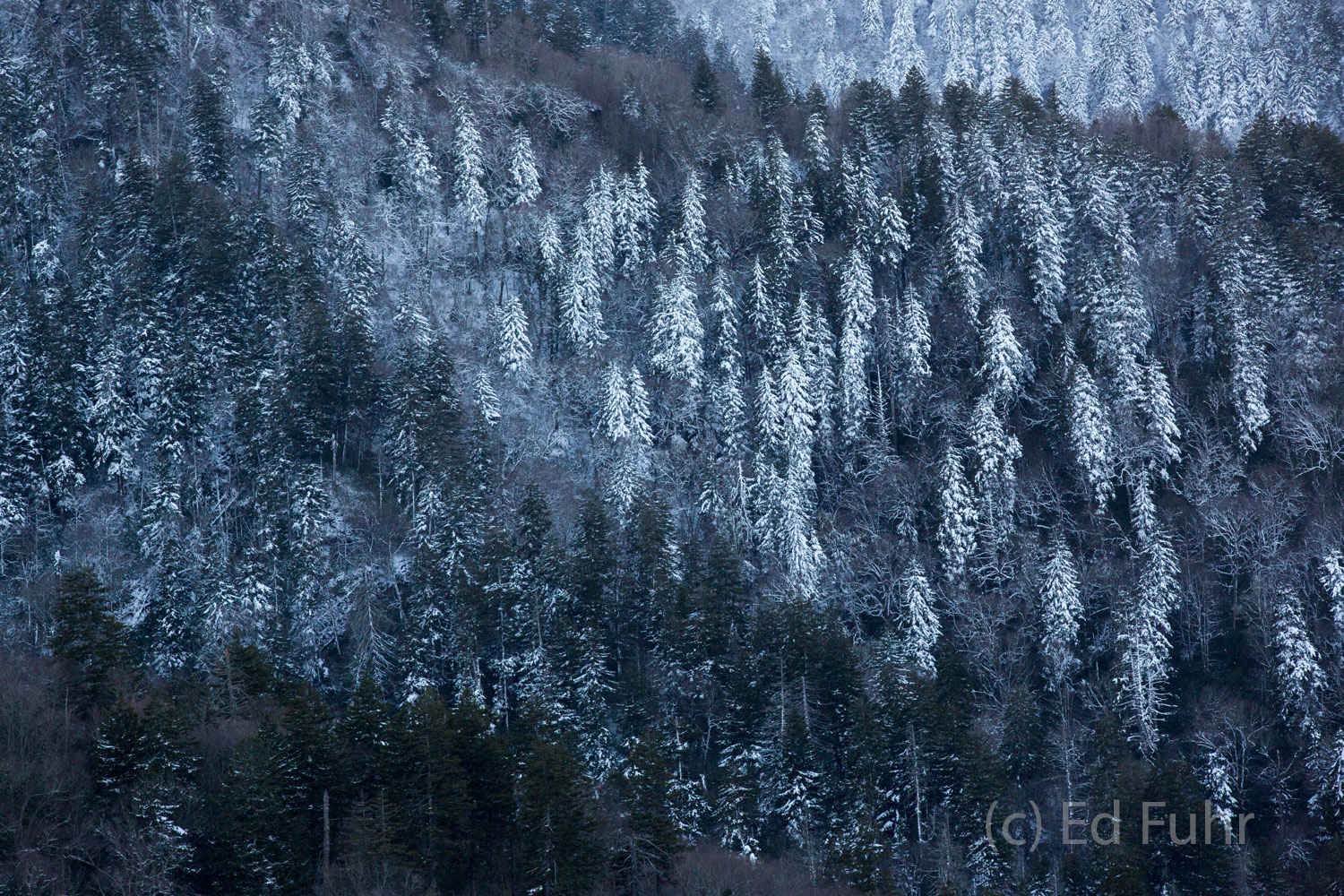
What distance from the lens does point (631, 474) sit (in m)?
56.1

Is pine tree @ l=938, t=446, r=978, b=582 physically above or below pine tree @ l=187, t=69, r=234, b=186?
below

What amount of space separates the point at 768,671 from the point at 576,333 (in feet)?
88.1

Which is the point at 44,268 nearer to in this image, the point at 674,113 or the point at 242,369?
the point at 242,369

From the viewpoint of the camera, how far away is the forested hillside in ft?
120

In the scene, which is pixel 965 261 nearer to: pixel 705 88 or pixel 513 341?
pixel 513 341

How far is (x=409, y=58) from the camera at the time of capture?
79938 mm

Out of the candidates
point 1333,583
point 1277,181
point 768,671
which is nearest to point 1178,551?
point 1333,583

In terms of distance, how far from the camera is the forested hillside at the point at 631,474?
36.7 meters

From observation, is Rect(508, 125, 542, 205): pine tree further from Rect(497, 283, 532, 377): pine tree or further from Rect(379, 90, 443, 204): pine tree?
Rect(497, 283, 532, 377): pine tree

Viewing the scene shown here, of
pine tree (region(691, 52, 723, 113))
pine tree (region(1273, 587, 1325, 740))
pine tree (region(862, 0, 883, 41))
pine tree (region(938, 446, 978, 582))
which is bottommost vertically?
pine tree (region(1273, 587, 1325, 740))

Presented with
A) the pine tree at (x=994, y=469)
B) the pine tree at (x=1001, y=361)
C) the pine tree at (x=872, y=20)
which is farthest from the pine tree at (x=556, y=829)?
the pine tree at (x=872, y=20)

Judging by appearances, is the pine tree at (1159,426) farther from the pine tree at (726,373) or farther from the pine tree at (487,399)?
the pine tree at (487,399)

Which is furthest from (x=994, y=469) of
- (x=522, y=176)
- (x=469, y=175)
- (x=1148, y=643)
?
(x=469, y=175)

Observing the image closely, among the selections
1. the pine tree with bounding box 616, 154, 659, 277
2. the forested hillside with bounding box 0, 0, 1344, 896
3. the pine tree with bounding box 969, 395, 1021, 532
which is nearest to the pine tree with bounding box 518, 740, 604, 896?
the forested hillside with bounding box 0, 0, 1344, 896
